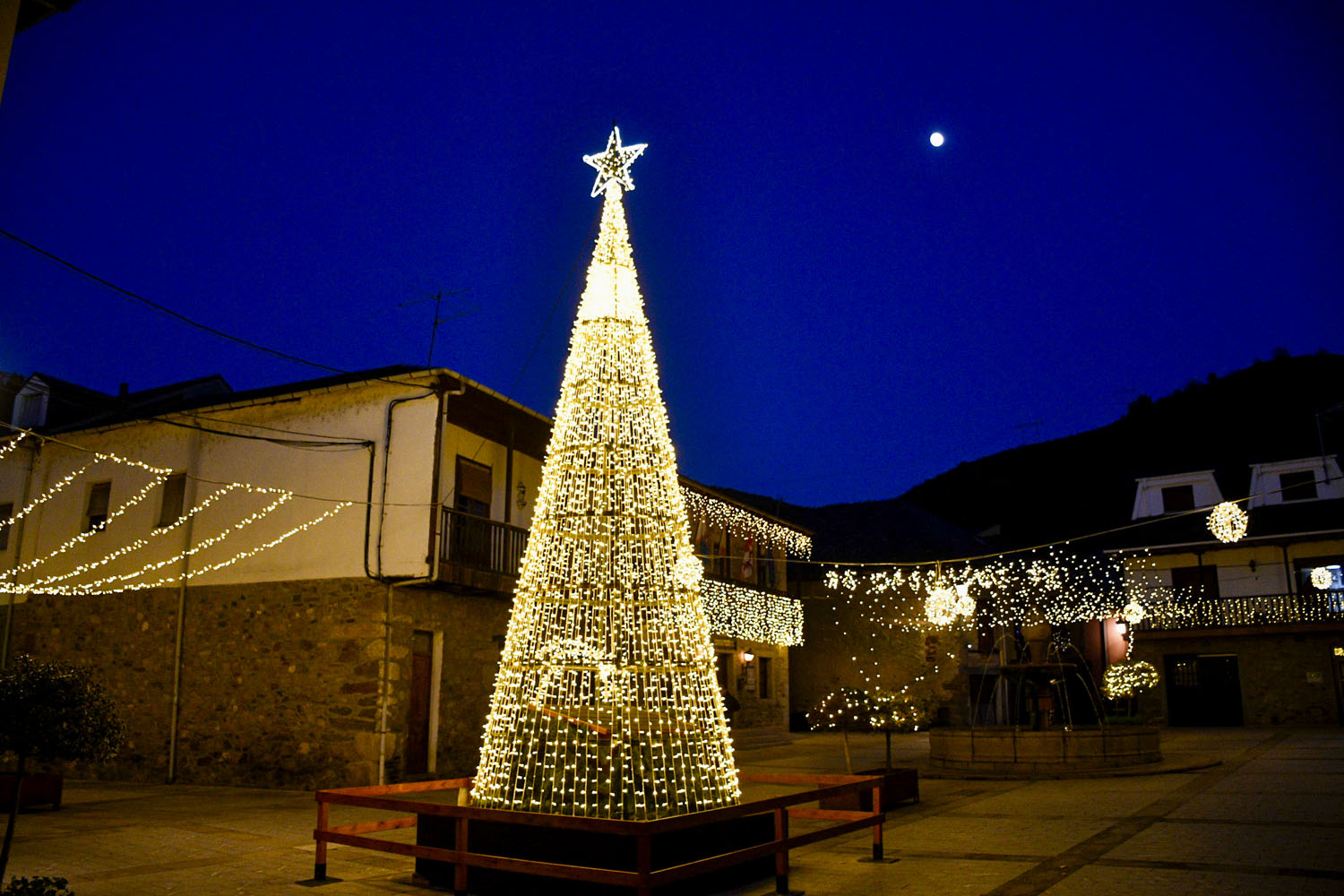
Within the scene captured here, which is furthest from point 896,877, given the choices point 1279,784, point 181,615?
point 181,615

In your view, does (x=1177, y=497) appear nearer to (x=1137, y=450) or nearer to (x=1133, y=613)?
(x=1133, y=613)

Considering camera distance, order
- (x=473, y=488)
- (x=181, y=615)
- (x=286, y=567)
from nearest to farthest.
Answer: (x=286, y=567) → (x=181, y=615) → (x=473, y=488)

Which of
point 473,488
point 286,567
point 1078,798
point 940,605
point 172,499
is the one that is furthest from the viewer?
point 940,605

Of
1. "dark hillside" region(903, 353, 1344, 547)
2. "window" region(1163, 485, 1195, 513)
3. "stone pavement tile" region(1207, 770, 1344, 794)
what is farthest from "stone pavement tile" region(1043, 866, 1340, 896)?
"dark hillside" region(903, 353, 1344, 547)

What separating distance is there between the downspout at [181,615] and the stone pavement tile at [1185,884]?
43.8 feet

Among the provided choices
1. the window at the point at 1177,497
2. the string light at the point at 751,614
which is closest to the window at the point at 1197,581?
the window at the point at 1177,497

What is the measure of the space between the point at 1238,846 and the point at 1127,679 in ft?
57.7

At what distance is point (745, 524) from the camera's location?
25.1 metres

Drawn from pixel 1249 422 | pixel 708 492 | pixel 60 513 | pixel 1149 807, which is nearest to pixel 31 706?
pixel 1149 807

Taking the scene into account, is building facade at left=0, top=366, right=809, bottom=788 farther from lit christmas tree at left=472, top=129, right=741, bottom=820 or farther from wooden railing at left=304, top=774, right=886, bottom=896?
lit christmas tree at left=472, top=129, right=741, bottom=820

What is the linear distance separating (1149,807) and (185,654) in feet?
45.7

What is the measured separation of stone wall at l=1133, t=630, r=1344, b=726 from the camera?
26141 mm

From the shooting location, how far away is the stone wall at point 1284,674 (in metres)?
26.1

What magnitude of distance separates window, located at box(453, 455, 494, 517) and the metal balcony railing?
0.37m
